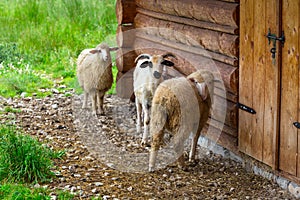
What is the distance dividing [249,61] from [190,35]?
161 centimetres

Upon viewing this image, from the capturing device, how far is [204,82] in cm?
862

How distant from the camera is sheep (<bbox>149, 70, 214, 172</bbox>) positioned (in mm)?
8297

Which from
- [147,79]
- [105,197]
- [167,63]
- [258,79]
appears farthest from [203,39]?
[105,197]

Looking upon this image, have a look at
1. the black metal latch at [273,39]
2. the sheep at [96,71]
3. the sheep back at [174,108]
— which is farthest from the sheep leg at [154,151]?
the sheep at [96,71]

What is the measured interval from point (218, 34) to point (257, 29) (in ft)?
3.23

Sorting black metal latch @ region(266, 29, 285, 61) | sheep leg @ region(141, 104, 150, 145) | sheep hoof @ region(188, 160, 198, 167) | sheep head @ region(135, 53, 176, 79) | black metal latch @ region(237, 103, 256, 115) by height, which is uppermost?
black metal latch @ region(266, 29, 285, 61)

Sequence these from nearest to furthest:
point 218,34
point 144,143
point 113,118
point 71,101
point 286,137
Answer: point 286,137 < point 218,34 < point 144,143 < point 113,118 < point 71,101

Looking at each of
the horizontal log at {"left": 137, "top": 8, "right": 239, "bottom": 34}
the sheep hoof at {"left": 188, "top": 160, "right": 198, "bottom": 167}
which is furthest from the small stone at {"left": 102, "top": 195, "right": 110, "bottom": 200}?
the horizontal log at {"left": 137, "top": 8, "right": 239, "bottom": 34}

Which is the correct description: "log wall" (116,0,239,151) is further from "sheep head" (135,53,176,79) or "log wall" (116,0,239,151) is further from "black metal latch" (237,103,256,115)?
"sheep head" (135,53,176,79)

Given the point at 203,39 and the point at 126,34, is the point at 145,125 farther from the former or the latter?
the point at 126,34

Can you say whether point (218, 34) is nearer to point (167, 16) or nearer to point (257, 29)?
point (257, 29)

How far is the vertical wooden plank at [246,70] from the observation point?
7973 mm

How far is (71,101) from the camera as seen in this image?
12.2 m

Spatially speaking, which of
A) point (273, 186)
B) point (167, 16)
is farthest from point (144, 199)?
point (167, 16)
